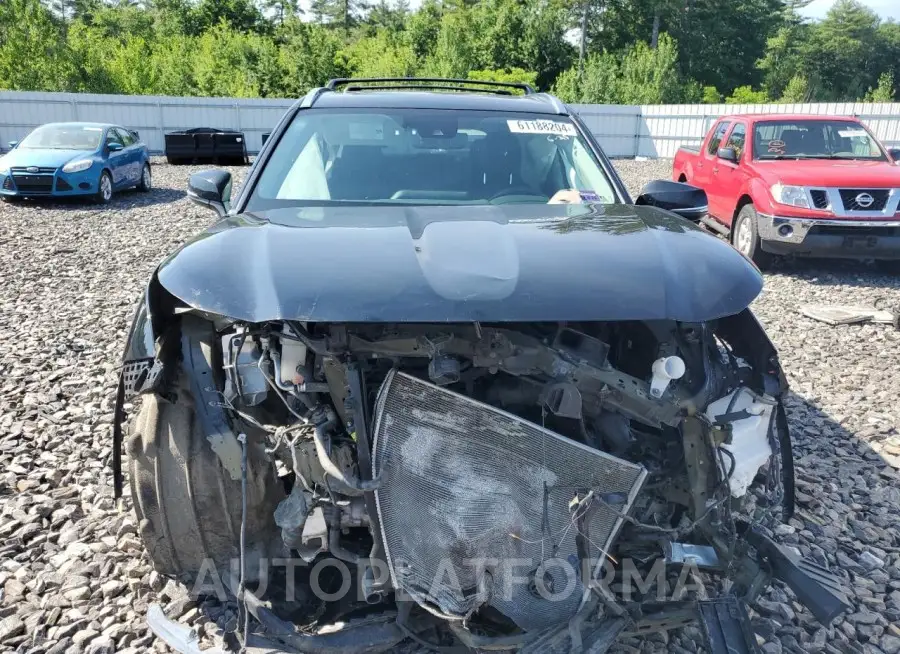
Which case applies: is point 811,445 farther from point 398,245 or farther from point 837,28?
point 837,28

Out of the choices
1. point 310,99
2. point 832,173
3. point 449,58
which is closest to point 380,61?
point 449,58

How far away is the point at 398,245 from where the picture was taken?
2178 mm

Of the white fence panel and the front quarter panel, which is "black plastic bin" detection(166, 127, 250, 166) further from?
the front quarter panel

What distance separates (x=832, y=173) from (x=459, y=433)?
7.01m

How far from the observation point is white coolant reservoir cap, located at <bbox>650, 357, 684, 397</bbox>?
198 centimetres

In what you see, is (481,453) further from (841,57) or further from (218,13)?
(841,57)

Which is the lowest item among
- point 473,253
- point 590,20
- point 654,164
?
point 654,164

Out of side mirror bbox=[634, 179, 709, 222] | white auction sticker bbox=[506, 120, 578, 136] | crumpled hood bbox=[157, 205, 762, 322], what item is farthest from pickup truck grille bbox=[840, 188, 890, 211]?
crumpled hood bbox=[157, 205, 762, 322]

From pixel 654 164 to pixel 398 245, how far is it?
21.6 meters

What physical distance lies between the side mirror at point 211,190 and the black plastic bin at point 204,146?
17.8 m

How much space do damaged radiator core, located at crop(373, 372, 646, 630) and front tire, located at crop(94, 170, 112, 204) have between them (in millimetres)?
12309

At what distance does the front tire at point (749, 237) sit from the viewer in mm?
7820

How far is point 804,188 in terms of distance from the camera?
7430 millimetres

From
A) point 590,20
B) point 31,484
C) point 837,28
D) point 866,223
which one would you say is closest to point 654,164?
point 866,223
